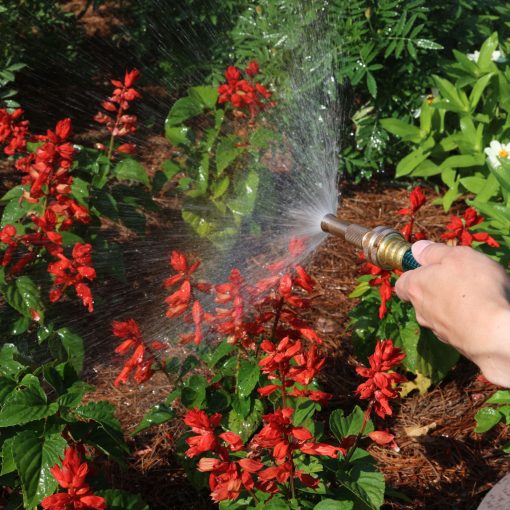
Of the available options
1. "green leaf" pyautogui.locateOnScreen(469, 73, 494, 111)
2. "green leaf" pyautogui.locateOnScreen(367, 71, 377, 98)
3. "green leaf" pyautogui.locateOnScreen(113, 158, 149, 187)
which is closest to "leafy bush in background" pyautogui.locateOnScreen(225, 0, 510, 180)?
"green leaf" pyautogui.locateOnScreen(367, 71, 377, 98)

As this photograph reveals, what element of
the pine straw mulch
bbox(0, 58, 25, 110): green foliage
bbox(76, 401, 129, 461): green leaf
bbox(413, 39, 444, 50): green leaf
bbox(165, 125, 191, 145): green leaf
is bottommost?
the pine straw mulch

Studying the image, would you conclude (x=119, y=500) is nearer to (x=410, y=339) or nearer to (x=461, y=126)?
(x=410, y=339)

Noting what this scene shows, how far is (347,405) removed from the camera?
7.47 feet

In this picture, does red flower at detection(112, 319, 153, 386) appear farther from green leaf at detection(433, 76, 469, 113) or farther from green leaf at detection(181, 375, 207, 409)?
green leaf at detection(433, 76, 469, 113)

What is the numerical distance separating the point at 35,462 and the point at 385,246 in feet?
2.71

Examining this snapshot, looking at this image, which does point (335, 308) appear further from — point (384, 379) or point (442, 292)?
point (442, 292)

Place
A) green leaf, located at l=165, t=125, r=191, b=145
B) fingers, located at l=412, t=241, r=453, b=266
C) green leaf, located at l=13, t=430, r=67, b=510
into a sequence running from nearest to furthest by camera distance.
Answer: fingers, located at l=412, t=241, r=453, b=266, green leaf, located at l=13, t=430, r=67, b=510, green leaf, located at l=165, t=125, r=191, b=145

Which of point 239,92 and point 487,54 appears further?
point 487,54

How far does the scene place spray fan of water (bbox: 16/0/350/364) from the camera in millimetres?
2660

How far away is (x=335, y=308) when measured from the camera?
8.94 feet

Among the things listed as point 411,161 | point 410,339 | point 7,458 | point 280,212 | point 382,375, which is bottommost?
point 410,339

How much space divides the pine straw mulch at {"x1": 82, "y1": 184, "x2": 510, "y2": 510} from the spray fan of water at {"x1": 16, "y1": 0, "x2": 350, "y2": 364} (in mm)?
262

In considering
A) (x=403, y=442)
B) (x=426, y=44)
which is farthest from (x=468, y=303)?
(x=426, y=44)

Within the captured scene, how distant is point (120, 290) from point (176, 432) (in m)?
0.82
